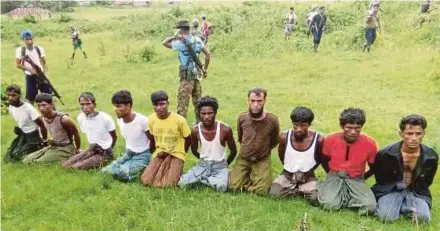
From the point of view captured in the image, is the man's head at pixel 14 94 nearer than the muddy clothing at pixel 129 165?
No

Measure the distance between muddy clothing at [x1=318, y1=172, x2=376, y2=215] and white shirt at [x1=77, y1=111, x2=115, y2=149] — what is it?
288 centimetres

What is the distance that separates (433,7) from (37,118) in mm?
16010

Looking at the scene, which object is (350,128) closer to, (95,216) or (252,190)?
(252,190)

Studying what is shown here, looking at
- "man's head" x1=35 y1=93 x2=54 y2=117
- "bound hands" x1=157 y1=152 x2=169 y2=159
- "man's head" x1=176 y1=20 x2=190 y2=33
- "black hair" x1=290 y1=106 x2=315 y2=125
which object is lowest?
"bound hands" x1=157 y1=152 x2=169 y2=159

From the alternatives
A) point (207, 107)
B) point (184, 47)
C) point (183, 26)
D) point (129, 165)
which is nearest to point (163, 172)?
point (129, 165)

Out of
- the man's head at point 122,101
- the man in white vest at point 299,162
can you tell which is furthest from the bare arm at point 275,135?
the man's head at point 122,101

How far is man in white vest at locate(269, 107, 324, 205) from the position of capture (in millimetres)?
5242

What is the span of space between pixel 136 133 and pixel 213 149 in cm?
106

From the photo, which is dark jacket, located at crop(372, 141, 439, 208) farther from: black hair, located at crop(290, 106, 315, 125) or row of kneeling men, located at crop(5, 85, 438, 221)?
black hair, located at crop(290, 106, 315, 125)

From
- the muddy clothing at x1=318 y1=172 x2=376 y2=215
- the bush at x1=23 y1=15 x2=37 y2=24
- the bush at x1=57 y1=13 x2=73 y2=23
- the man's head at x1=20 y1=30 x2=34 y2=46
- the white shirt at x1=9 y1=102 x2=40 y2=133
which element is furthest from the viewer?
the bush at x1=57 y1=13 x2=73 y2=23

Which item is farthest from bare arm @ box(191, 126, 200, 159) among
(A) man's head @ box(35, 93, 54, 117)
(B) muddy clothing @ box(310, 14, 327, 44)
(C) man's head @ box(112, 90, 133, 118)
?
(B) muddy clothing @ box(310, 14, 327, 44)

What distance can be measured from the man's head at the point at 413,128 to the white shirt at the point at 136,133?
10.1ft

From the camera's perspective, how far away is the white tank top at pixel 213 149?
5.68 m

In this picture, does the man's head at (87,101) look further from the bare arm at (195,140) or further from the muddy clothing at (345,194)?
the muddy clothing at (345,194)
